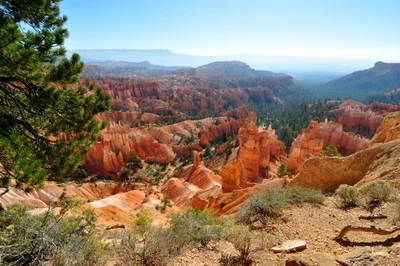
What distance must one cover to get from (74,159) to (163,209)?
2045 cm

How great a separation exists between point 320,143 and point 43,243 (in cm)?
3719

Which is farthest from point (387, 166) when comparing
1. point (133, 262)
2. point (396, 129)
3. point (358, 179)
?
point (133, 262)

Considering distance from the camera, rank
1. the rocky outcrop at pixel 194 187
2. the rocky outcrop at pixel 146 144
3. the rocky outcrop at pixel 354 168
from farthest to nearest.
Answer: the rocky outcrop at pixel 146 144 < the rocky outcrop at pixel 194 187 < the rocky outcrop at pixel 354 168

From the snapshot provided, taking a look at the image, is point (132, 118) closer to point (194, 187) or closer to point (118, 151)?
point (118, 151)

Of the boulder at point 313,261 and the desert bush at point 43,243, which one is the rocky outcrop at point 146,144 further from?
the boulder at point 313,261

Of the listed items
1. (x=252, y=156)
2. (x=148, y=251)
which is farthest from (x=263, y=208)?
(x=252, y=156)

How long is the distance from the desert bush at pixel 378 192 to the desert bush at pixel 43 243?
9123 mm

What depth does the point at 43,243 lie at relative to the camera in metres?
4.40

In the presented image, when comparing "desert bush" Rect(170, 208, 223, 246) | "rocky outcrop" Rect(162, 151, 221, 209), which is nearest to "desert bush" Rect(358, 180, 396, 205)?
"desert bush" Rect(170, 208, 223, 246)

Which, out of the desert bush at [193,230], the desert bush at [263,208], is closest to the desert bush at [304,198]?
the desert bush at [263,208]

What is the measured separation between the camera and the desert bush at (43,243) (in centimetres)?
432

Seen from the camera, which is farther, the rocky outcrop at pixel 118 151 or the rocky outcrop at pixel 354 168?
the rocky outcrop at pixel 118 151

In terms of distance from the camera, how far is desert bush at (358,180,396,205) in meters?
8.61

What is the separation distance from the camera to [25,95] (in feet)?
18.1
